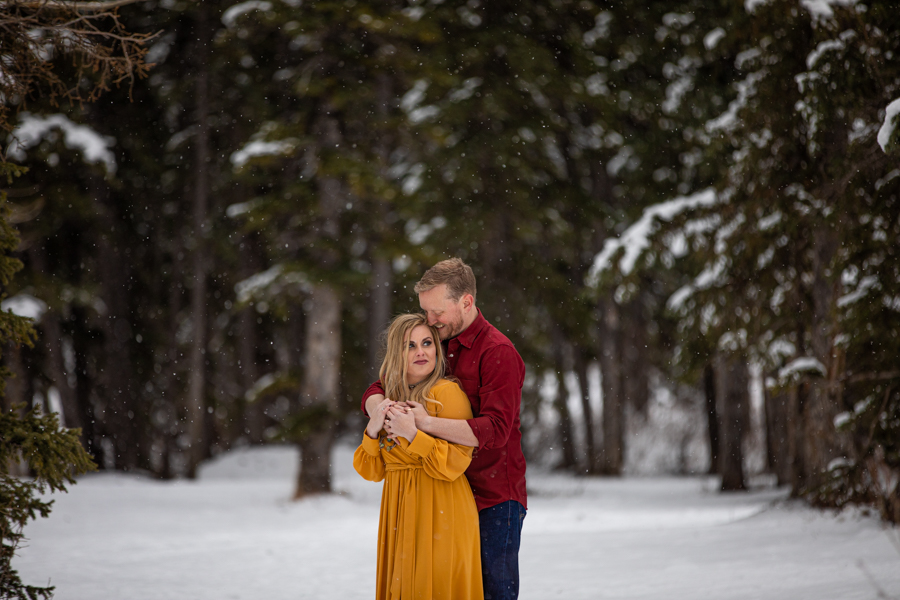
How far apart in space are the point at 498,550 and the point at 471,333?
1064 millimetres

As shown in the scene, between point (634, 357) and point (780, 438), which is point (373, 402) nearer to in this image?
point (780, 438)

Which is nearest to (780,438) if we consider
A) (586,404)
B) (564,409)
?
(586,404)

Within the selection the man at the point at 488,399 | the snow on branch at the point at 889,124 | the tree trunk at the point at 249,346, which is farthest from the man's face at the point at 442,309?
the tree trunk at the point at 249,346

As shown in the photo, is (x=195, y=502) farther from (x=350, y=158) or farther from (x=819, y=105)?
(x=819, y=105)

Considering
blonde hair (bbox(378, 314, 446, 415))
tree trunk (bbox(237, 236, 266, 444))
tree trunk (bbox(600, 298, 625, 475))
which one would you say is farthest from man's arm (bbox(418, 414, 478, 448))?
tree trunk (bbox(600, 298, 625, 475))

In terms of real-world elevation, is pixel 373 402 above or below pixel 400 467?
above

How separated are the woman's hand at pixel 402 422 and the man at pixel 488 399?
189 millimetres

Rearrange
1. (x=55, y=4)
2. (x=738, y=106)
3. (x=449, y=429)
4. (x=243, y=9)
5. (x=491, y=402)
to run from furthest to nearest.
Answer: (x=243, y=9) < (x=738, y=106) < (x=55, y=4) < (x=491, y=402) < (x=449, y=429)

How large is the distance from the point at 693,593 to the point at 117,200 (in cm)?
1573

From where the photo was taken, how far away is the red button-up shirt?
360cm

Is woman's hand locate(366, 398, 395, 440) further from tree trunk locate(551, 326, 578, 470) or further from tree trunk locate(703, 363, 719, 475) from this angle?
tree trunk locate(551, 326, 578, 470)

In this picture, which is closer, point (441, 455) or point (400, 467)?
point (441, 455)

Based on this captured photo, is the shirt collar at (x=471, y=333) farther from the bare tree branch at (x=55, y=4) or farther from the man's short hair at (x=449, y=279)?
the bare tree branch at (x=55, y=4)

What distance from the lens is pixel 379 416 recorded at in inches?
141
